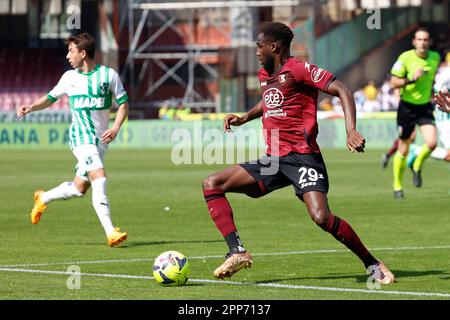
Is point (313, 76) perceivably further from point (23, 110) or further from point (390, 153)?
point (390, 153)

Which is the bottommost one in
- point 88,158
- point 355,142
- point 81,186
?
point 81,186

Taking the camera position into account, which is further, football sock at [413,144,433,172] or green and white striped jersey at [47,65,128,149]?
football sock at [413,144,433,172]

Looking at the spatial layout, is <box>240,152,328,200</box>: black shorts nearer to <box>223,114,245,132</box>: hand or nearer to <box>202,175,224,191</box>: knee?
<box>202,175,224,191</box>: knee

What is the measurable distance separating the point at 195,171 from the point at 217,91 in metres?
28.6

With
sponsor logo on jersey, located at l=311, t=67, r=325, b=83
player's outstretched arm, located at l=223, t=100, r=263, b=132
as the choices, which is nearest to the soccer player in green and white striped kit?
player's outstretched arm, located at l=223, t=100, r=263, b=132

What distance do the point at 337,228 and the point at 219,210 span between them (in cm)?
111

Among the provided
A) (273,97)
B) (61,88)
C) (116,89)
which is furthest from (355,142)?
(61,88)

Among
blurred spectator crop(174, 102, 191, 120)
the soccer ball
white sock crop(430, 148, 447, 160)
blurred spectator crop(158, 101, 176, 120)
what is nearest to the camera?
the soccer ball

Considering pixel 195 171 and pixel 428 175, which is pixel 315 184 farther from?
pixel 195 171

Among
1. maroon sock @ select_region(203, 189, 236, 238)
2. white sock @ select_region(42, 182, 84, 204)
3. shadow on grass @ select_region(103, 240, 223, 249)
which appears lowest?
shadow on grass @ select_region(103, 240, 223, 249)

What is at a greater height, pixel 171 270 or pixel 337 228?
pixel 337 228

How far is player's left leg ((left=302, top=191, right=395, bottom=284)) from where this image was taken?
391 inches

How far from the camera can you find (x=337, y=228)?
32.8 ft

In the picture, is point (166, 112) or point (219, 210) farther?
point (166, 112)
